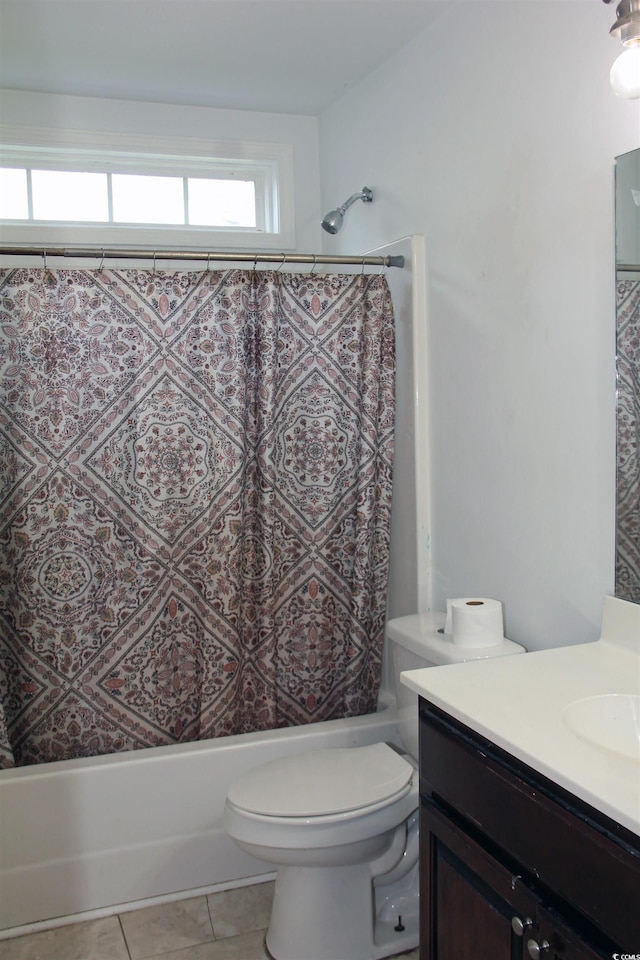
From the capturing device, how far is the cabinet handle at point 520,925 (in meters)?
1.12

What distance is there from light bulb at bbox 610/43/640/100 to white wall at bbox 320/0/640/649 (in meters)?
0.16

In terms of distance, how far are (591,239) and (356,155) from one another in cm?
130

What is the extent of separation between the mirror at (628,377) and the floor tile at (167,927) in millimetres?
1402

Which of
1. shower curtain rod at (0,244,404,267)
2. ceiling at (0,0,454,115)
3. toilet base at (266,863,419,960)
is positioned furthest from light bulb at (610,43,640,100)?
toilet base at (266,863,419,960)

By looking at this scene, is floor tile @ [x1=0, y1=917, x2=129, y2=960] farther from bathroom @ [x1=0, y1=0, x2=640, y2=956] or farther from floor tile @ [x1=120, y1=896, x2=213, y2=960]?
bathroom @ [x1=0, y1=0, x2=640, y2=956]

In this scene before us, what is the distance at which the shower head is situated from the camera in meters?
2.49

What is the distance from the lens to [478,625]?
188 cm

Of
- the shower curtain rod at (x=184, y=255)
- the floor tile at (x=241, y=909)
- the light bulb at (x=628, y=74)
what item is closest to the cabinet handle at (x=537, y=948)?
the floor tile at (x=241, y=909)

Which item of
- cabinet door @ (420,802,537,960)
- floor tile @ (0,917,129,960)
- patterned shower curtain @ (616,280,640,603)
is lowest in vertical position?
floor tile @ (0,917,129,960)

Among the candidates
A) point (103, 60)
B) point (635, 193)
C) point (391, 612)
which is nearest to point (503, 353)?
Result: point (635, 193)

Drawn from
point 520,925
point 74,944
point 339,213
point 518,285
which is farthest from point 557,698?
point 339,213

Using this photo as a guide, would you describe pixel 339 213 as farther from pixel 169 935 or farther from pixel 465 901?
pixel 169 935

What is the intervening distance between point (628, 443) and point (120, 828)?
1.67 m

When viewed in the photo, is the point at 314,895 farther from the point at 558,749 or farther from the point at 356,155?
the point at 356,155
